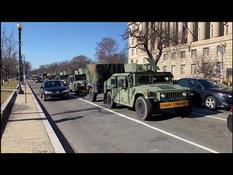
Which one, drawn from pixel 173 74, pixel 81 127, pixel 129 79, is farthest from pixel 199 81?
pixel 81 127

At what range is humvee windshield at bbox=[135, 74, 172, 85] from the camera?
1144 cm

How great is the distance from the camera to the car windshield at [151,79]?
11445 mm

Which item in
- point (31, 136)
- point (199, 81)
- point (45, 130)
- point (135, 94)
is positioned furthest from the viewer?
point (199, 81)

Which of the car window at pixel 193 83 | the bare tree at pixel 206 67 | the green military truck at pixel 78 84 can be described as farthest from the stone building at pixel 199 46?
the green military truck at pixel 78 84

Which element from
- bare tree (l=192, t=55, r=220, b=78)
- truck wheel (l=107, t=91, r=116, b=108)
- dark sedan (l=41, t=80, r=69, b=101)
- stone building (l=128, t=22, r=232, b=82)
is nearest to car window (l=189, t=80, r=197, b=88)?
stone building (l=128, t=22, r=232, b=82)

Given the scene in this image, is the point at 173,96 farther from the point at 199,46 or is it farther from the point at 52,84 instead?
the point at 52,84

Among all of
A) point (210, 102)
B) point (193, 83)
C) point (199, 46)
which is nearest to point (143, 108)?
point (210, 102)

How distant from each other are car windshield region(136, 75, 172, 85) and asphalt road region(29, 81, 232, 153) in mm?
1254

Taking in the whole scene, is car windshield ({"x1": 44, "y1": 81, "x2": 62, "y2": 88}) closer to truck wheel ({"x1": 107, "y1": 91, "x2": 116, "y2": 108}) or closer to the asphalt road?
truck wheel ({"x1": 107, "y1": 91, "x2": 116, "y2": 108})

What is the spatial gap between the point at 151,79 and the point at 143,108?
158cm
